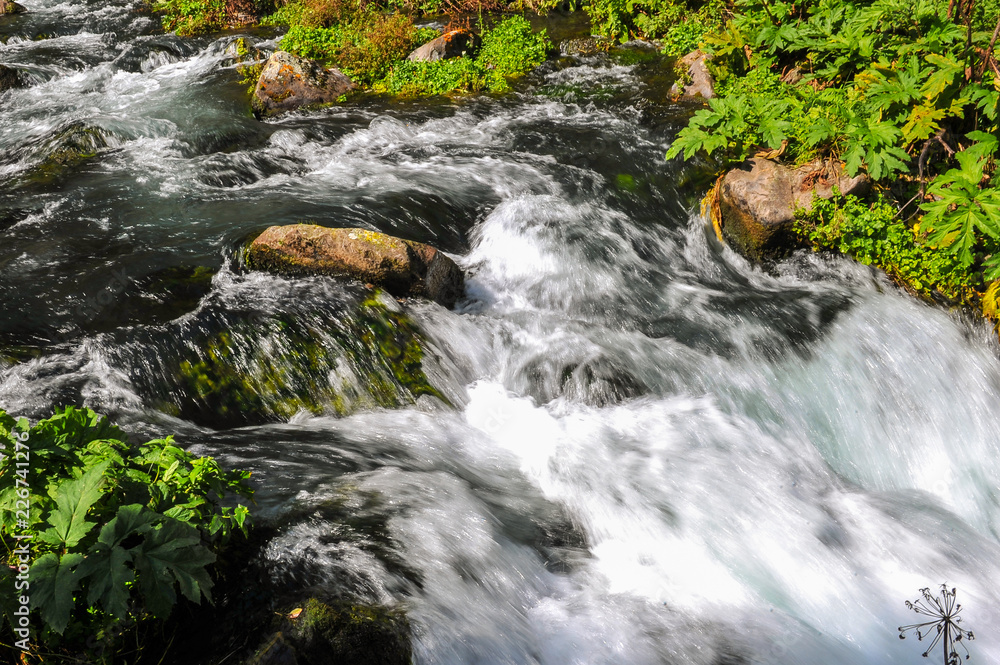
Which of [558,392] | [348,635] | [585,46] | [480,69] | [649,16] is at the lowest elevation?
[558,392]

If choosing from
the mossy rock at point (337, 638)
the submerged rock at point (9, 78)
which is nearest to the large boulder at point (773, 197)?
the mossy rock at point (337, 638)

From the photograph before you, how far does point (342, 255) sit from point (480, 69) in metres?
6.10

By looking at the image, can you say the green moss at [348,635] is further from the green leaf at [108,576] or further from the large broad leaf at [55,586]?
the large broad leaf at [55,586]

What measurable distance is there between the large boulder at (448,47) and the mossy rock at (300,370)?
6736 mm

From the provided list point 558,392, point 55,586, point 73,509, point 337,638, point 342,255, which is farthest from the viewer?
point 342,255

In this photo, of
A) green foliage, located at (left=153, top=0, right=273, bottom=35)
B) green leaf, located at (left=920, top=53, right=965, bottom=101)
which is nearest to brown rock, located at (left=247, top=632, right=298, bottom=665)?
green leaf, located at (left=920, top=53, right=965, bottom=101)

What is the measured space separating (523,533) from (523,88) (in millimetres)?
7723

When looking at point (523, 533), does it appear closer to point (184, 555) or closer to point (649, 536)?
point (649, 536)

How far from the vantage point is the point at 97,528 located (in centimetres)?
231

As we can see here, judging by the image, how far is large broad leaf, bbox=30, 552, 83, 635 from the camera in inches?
80.0

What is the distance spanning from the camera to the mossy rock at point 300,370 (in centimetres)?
436

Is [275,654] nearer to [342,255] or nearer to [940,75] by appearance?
[342,255]

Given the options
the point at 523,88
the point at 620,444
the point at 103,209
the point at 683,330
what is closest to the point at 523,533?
the point at 620,444

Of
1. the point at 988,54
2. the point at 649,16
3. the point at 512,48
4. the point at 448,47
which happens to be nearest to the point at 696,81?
the point at 649,16
